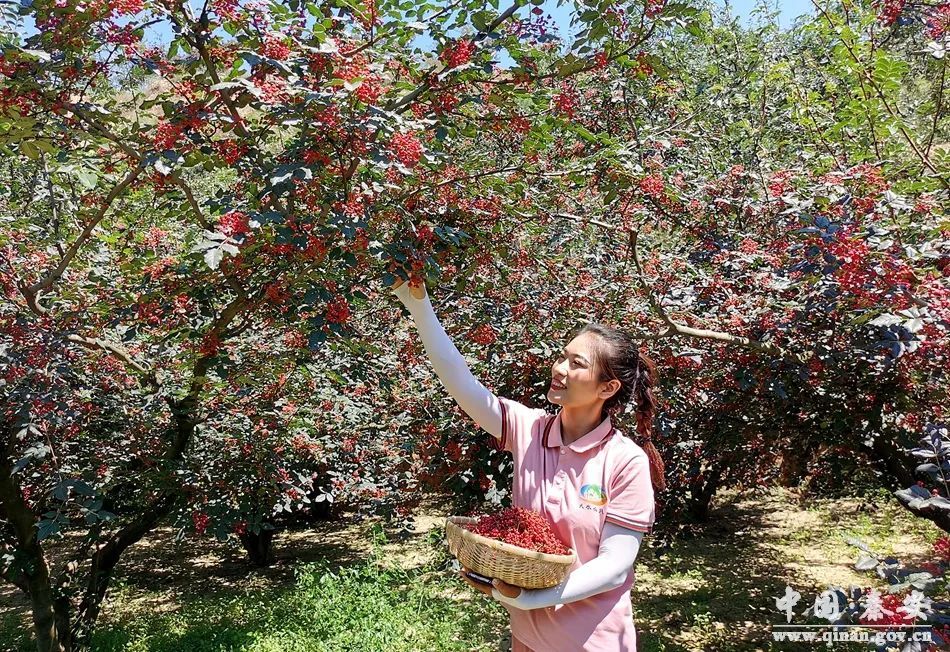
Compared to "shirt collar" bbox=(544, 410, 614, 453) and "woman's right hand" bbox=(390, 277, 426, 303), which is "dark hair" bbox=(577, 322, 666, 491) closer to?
"shirt collar" bbox=(544, 410, 614, 453)

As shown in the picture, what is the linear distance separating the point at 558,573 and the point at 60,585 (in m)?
4.49

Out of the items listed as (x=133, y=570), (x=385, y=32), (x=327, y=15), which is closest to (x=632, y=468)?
(x=385, y=32)

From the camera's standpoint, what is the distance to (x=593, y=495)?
5.37 feet

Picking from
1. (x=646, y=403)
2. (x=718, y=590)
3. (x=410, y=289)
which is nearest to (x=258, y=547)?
(x=718, y=590)

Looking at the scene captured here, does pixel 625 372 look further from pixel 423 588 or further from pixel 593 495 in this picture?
pixel 423 588

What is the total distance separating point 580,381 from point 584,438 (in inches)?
5.9

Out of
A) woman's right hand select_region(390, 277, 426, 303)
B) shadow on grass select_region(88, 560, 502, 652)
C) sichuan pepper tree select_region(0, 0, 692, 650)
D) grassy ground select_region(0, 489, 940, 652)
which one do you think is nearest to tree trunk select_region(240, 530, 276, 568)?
grassy ground select_region(0, 489, 940, 652)

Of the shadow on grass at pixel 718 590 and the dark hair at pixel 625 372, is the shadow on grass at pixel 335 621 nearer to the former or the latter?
the shadow on grass at pixel 718 590

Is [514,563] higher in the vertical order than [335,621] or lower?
higher

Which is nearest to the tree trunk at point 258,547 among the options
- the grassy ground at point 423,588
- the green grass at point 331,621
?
the grassy ground at point 423,588

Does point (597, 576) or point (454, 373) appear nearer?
point (597, 576)

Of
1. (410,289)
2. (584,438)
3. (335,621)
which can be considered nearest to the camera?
(584,438)

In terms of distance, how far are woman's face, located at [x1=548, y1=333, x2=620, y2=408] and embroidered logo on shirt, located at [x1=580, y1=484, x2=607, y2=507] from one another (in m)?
0.23

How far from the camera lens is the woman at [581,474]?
1.56 meters
